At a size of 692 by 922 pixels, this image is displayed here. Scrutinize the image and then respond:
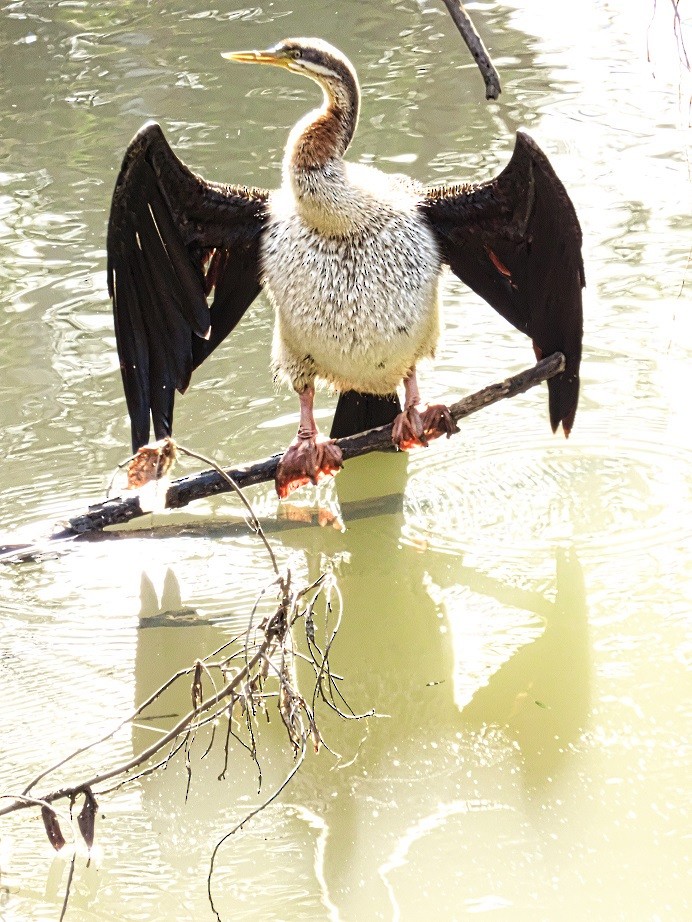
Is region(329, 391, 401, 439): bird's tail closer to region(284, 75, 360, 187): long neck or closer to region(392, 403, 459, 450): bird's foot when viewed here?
region(392, 403, 459, 450): bird's foot

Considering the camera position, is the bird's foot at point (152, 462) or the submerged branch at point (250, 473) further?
the submerged branch at point (250, 473)

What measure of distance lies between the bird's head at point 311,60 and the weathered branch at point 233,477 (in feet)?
3.44

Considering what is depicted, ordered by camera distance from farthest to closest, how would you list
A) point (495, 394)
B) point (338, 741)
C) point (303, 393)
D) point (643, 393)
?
point (643, 393)
point (303, 393)
point (495, 394)
point (338, 741)

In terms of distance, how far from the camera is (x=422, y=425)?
13.1 ft

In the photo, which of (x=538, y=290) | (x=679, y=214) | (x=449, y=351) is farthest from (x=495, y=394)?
(x=679, y=214)

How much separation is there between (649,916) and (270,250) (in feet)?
7.63

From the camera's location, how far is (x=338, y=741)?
3348mm

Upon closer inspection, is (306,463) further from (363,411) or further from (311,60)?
(311,60)

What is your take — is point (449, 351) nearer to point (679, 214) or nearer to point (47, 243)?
point (679, 214)

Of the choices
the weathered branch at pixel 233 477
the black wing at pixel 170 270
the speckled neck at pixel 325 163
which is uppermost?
the speckled neck at pixel 325 163

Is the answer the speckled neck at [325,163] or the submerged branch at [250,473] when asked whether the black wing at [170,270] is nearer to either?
the speckled neck at [325,163]

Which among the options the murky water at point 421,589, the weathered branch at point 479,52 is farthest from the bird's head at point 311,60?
the murky water at point 421,589

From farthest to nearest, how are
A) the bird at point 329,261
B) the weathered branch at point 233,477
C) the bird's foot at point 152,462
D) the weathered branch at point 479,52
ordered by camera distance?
the bird at point 329,261
the weathered branch at point 233,477
the bird's foot at point 152,462
the weathered branch at point 479,52

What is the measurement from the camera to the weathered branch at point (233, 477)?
3.48m
